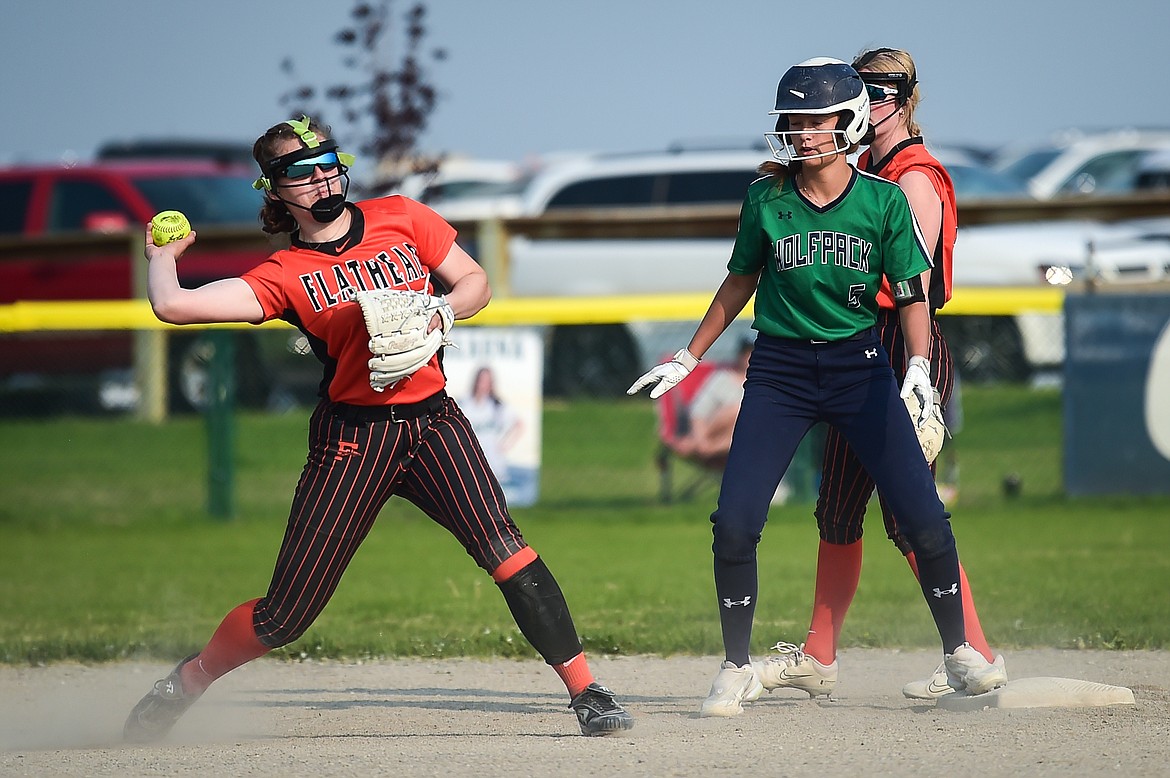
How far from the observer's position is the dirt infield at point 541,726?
4.18 metres

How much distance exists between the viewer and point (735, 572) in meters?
4.74

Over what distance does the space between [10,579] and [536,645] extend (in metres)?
4.75

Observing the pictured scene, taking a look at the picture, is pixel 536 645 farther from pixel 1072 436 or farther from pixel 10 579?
pixel 1072 436

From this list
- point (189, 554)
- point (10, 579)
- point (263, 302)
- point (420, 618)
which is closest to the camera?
point (263, 302)

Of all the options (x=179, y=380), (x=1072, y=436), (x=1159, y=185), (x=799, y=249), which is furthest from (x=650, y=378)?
(x=1159, y=185)

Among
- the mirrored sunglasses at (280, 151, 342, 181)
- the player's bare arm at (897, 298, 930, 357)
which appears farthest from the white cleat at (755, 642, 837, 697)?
the mirrored sunglasses at (280, 151, 342, 181)

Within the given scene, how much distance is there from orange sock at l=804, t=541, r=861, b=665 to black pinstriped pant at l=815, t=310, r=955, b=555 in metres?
0.07

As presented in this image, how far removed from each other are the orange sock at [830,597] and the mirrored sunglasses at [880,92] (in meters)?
1.45

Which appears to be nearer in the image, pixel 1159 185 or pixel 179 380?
pixel 179 380

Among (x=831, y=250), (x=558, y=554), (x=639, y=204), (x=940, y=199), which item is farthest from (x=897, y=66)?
(x=639, y=204)

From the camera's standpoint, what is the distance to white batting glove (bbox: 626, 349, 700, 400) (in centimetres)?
483

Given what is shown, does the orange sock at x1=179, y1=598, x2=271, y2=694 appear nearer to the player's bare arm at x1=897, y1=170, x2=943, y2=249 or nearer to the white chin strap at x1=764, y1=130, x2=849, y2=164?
the white chin strap at x1=764, y1=130, x2=849, y2=164

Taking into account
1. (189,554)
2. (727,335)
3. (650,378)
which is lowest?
(189,554)

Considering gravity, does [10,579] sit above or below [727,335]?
below
